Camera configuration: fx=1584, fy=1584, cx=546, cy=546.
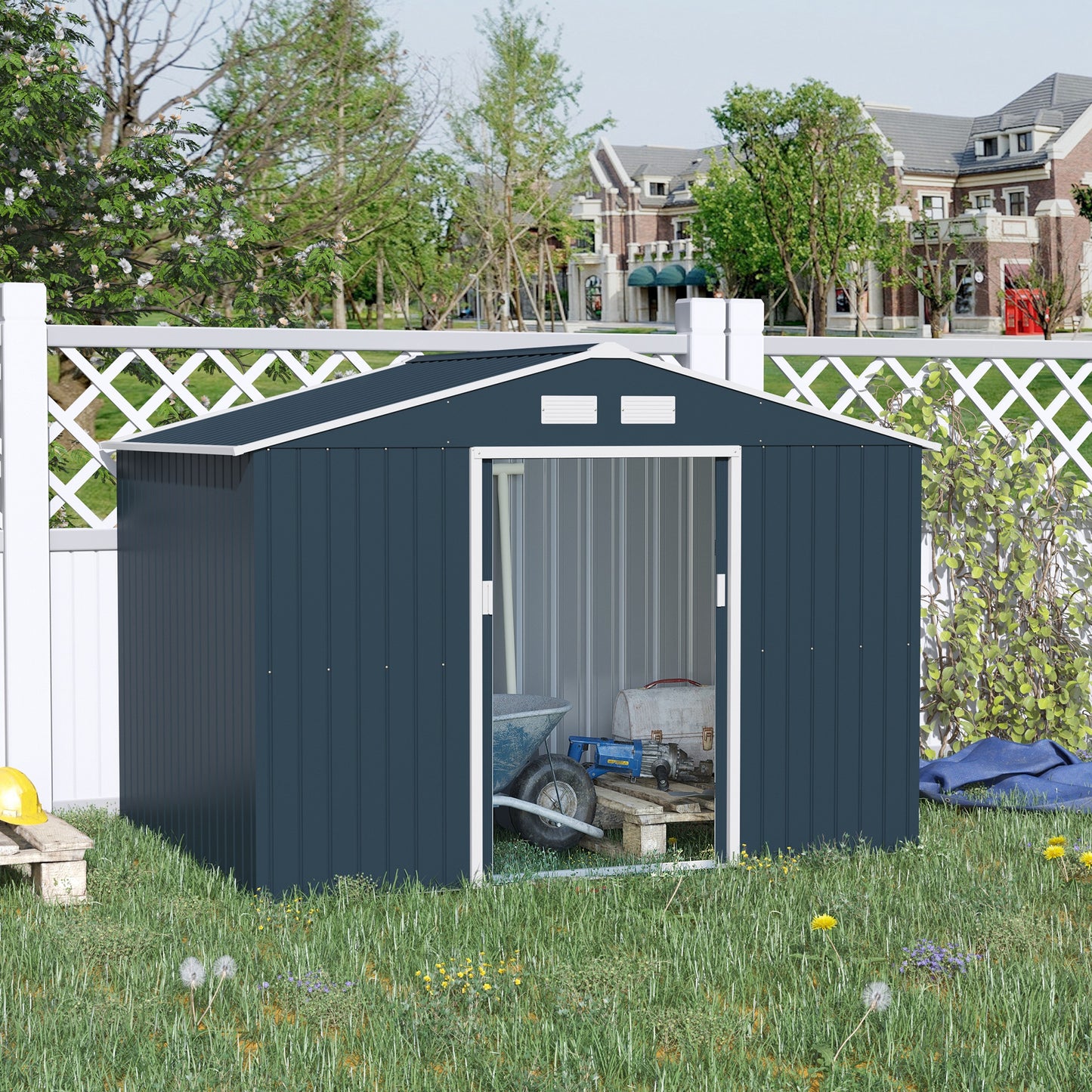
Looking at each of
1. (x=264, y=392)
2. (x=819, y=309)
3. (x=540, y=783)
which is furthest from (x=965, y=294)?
(x=540, y=783)

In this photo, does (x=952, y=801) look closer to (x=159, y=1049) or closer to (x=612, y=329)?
(x=159, y=1049)

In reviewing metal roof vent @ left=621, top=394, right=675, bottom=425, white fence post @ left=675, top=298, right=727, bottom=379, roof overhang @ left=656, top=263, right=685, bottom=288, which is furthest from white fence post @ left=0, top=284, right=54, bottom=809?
roof overhang @ left=656, top=263, right=685, bottom=288

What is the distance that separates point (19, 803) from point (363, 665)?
4.16ft

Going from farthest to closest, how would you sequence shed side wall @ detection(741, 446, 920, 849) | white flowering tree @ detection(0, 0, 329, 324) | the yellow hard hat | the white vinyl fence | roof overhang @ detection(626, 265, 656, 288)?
roof overhang @ detection(626, 265, 656, 288)
white flowering tree @ detection(0, 0, 329, 324)
the white vinyl fence
shed side wall @ detection(741, 446, 920, 849)
the yellow hard hat

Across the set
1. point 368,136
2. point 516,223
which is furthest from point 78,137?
point 516,223

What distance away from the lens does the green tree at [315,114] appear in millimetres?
13520

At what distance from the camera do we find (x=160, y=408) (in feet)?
44.7

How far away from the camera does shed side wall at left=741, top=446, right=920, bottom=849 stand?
212 inches

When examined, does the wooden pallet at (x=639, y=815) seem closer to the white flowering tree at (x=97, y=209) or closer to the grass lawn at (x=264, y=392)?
the grass lawn at (x=264, y=392)

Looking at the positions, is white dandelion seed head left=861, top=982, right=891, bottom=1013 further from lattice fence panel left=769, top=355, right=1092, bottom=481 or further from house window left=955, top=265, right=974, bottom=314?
house window left=955, top=265, right=974, bottom=314

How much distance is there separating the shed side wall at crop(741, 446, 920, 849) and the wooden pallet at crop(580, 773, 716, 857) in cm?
32

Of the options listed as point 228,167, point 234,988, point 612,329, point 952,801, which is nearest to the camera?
point 234,988

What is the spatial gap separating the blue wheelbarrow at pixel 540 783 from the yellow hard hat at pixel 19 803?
1.54 metres

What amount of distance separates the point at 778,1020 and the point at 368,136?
13190 mm
